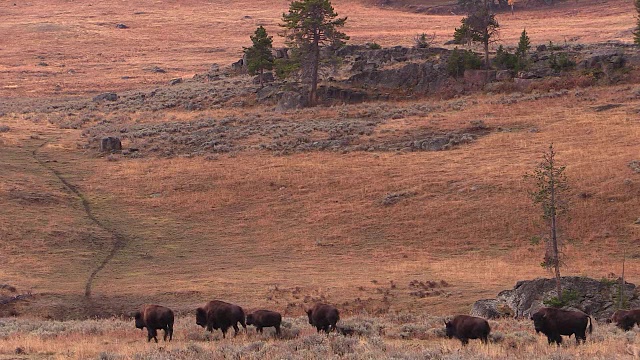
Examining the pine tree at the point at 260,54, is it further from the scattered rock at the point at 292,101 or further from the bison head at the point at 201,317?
the bison head at the point at 201,317

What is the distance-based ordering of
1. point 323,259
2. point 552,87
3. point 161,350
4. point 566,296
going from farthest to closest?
1. point 552,87
2. point 323,259
3. point 566,296
4. point 161,350

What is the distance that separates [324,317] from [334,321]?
298mm

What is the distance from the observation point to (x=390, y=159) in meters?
53.2

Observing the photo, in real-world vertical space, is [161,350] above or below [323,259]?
above

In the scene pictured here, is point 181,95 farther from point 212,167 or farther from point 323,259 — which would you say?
point 323,259

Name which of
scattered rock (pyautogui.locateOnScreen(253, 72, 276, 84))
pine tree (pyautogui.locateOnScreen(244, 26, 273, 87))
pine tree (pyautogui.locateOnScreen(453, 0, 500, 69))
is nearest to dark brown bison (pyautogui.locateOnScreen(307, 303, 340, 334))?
pine tree (pyautogui.locateOnScreen(453, 0, 500, 69))

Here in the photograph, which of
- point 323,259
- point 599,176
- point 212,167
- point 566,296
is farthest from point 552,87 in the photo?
point 566,296

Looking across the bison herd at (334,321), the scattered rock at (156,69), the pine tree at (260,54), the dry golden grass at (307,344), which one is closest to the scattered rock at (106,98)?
the pine tree at (260,54)

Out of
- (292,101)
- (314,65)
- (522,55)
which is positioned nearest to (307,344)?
(292,101)

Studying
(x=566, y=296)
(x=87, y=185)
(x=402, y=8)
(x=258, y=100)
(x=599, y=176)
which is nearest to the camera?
(x=566, y=296)

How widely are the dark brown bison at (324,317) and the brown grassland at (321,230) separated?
1.72ft

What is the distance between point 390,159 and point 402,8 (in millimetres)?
140306

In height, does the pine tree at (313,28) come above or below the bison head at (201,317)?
above

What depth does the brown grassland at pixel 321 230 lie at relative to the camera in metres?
21.6
